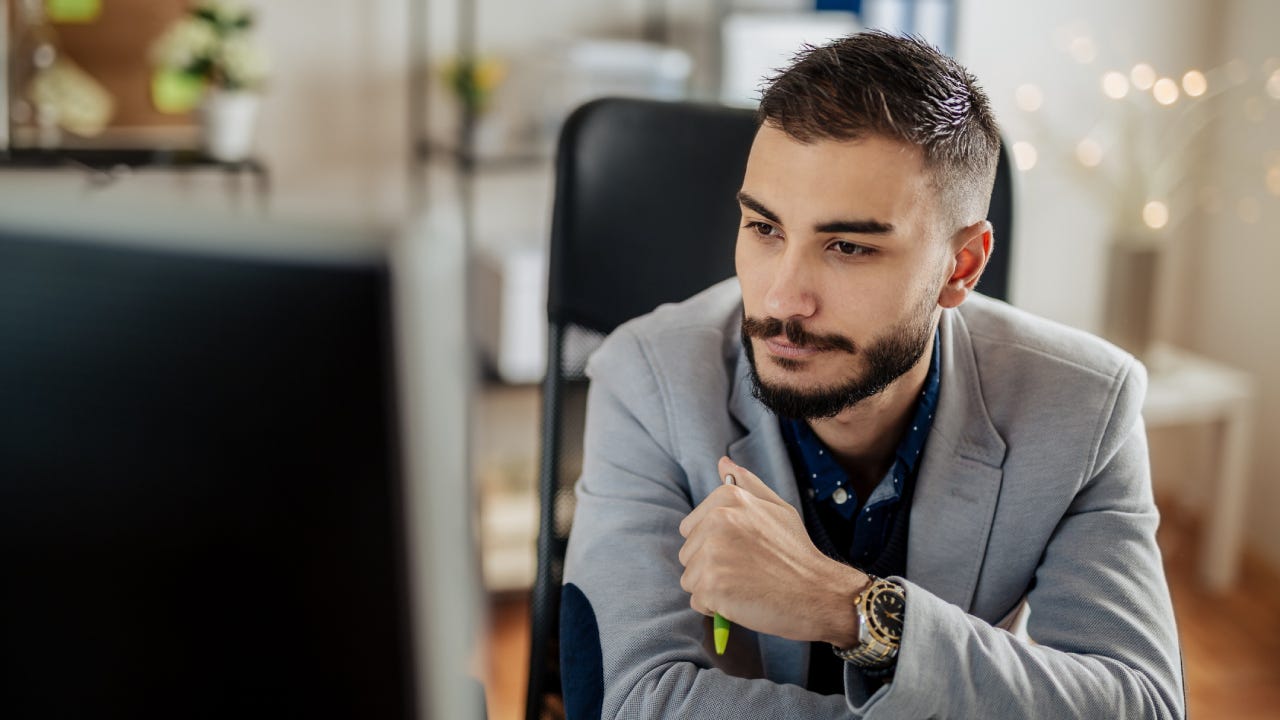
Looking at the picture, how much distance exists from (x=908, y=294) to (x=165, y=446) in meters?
0.58

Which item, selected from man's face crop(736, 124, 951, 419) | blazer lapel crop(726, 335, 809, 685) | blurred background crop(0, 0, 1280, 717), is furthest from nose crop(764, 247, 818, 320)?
blurred background crop(0, 0, 1280, 717)

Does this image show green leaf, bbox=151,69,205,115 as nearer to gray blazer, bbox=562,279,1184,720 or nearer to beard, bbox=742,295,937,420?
gray blazer, bbox=562,279,1184,720

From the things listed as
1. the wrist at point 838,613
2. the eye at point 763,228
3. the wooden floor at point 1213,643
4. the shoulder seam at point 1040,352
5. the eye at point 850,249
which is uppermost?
the eye at point 763,228

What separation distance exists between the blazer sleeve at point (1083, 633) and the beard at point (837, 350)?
145 millimetres

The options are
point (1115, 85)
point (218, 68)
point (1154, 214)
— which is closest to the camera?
point (218, 68)

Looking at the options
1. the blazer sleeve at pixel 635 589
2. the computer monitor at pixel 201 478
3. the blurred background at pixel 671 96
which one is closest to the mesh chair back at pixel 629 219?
the blazer sleeve at pixel 635 589

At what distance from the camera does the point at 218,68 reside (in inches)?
87.4

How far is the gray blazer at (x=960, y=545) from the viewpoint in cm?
81

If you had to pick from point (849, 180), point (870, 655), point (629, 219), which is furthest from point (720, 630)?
point (629, 219)

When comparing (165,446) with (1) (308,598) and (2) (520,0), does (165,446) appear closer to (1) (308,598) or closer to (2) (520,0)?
(1) (308,598)

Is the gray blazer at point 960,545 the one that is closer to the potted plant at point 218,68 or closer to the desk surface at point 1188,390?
the desk surface at point 1188,390

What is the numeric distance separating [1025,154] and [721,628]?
2081mm

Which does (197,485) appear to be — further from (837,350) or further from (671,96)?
(671,96)

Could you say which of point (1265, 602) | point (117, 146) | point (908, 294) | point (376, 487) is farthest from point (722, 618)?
point (1265, 602)
